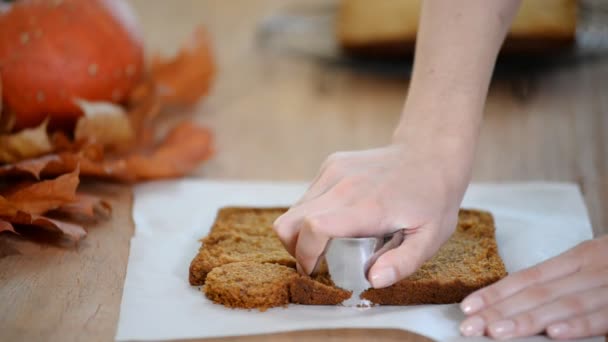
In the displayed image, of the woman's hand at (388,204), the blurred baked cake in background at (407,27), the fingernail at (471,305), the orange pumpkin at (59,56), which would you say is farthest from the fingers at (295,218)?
the blurred baked cake in background at (407,27)

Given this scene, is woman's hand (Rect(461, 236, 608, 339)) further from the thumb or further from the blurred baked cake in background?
the blurred baked cake in background

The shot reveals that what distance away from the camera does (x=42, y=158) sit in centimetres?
153

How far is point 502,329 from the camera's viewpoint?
3.43 feet

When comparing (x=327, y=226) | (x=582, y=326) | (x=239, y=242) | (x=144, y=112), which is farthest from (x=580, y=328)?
(x=144, y=112)

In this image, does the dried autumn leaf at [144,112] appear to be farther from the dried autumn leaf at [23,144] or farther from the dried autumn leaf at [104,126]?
the dried autumn leaf at [23,144]

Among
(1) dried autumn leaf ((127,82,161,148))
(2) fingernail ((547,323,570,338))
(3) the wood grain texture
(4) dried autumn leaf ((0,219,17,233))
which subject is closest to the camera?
(2) fingernail ((547,323,570,338))

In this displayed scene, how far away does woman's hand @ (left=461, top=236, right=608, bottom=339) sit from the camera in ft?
3.43

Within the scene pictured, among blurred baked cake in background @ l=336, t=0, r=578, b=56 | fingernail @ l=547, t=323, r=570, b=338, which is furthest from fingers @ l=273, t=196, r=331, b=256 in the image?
blurred baked cake in background @ l=336, t=0, r=578, b=56

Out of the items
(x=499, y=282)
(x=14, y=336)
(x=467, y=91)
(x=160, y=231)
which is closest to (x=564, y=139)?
(x=467, y=91)

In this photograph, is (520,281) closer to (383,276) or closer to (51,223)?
(383,276)

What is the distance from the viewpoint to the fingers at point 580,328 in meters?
1.04

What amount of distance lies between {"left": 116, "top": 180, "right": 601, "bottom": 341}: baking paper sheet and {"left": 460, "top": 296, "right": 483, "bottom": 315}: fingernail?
0.12 ft

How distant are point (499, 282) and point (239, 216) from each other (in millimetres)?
518

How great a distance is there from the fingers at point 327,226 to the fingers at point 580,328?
0.90 ft
